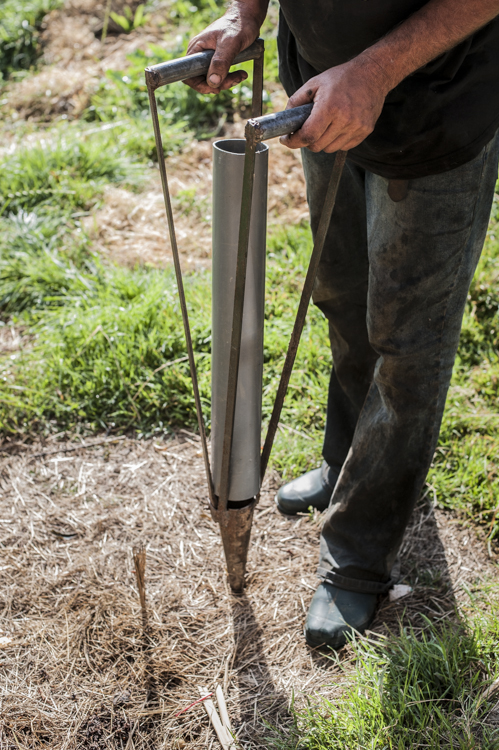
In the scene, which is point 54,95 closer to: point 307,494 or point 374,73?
point 307,494

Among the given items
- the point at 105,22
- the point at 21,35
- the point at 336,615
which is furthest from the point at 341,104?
the point at 21,35

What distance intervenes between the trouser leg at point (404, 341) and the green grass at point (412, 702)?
0.27 metres

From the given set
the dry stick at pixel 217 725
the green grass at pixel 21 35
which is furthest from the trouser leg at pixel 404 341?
the green grass at pixel 21 35

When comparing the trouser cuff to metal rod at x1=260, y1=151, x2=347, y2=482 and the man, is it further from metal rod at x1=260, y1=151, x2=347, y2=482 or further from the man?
metal rod at x1=260, y1=151, x2=347, y2=482

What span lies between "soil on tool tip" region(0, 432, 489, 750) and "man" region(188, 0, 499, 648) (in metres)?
0.17

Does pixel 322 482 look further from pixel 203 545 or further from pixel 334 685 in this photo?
pixel 334 685

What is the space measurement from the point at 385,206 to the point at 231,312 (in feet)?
1.47

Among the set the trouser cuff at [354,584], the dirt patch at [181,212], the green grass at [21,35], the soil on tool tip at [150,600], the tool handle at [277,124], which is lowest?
the soil on tool tip at [150,600]

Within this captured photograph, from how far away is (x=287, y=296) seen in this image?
3154mm

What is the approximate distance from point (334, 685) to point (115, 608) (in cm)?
70

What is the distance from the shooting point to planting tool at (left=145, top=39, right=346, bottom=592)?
130cm

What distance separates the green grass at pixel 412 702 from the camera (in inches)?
59.9

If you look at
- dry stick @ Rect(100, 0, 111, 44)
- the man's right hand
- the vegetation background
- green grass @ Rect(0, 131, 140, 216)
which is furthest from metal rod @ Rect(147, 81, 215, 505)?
dry stick @ Rect(100, 0, 111, 44)

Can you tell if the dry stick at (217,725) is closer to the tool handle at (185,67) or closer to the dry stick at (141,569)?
the dry stick at (141,569)
